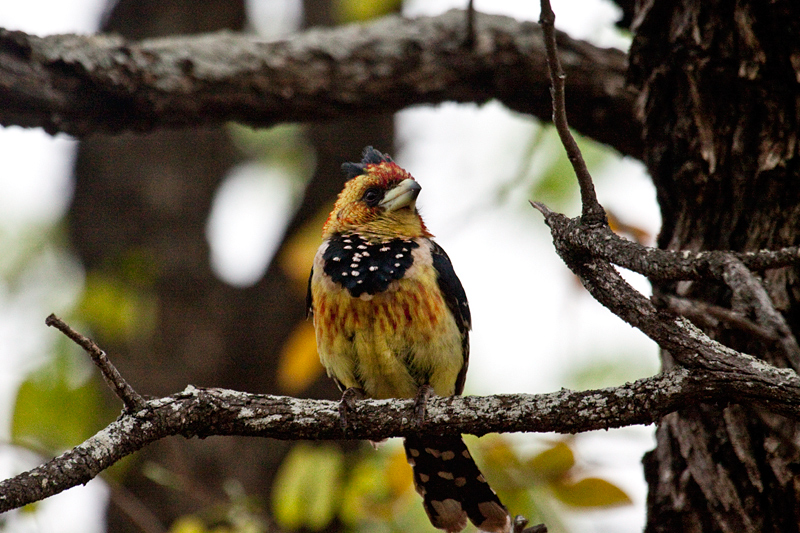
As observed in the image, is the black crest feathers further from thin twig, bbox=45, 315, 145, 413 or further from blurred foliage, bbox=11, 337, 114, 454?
thin twig, bbox=45, 315, 145, 413

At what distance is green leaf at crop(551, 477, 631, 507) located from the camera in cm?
294

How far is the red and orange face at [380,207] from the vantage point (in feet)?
11.9

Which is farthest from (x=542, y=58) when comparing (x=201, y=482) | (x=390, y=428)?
(x=201, y=482)

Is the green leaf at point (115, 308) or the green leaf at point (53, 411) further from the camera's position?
the green leaf at point (115, 308)

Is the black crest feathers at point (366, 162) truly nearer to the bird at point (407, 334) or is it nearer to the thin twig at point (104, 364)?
the bird at point (407, 334)

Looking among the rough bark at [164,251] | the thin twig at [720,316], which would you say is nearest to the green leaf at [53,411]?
the rough bark at [164,251]

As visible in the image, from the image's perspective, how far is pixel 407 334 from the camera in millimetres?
3127

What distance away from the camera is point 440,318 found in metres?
3.21

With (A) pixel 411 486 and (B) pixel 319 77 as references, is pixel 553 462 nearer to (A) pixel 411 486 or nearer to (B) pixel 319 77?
(A) pixel 411 486

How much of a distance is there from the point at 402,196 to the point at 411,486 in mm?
1294

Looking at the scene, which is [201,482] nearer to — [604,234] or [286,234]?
[286,234]

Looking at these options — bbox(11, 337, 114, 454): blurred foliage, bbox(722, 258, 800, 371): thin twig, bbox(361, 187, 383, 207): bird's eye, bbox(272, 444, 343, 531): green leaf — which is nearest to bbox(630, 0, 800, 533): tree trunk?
bbox(722, 258, 800, 371): thin twig

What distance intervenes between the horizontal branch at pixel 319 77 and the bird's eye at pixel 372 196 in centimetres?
47

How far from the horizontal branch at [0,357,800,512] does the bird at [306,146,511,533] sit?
75 centimetres
